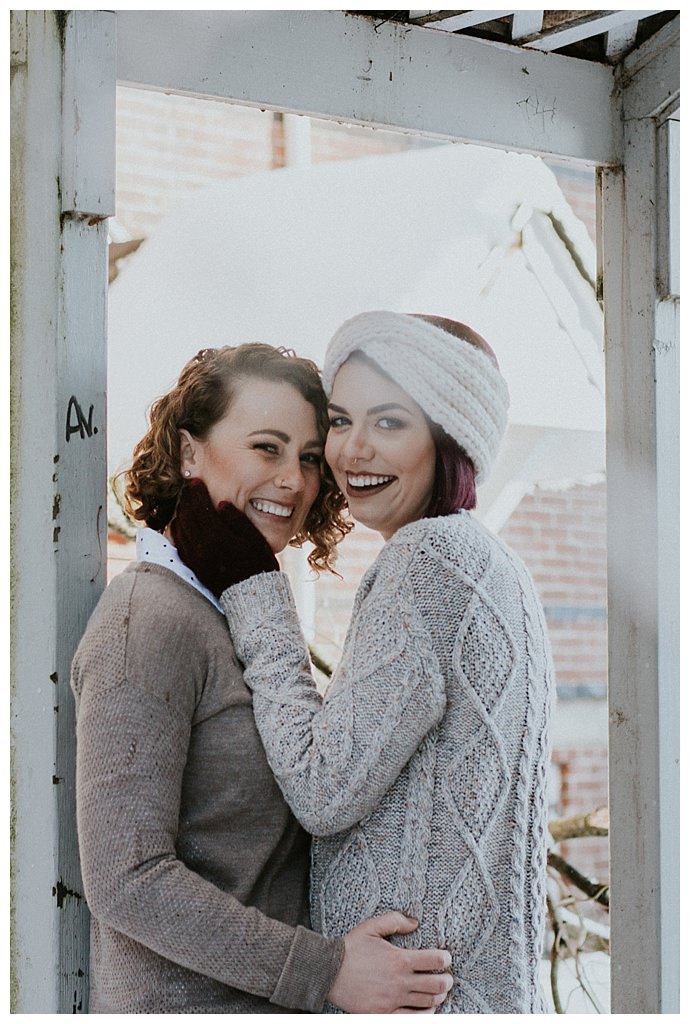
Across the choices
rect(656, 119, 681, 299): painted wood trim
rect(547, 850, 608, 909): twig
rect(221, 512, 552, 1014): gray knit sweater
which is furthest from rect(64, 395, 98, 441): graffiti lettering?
rect(547, 850, 608, 909): twig

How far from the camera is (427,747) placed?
186 cm

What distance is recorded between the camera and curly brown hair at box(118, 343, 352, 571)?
6.90 ft

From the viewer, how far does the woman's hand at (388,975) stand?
1827 millimetres

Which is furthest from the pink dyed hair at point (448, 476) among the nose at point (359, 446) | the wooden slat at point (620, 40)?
the wooden slat at point (620, 40)

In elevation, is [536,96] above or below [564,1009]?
above

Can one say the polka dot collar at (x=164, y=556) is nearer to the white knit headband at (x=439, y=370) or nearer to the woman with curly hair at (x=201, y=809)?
the woman with curly hair at (x=201, y=809)

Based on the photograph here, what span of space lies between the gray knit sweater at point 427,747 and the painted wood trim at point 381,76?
948 mm

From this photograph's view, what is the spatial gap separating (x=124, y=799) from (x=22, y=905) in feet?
1.28

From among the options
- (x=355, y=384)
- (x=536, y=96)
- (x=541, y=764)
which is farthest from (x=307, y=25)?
(x=541, y=764)

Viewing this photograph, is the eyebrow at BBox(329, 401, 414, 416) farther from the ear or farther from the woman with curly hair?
the ear

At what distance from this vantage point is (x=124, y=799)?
1737 millimetres

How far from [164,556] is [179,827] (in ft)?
1.51

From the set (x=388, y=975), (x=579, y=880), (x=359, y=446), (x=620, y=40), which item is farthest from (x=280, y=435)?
(x=579, y=880)

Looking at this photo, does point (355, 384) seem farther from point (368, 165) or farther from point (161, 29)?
point (368, 165)
